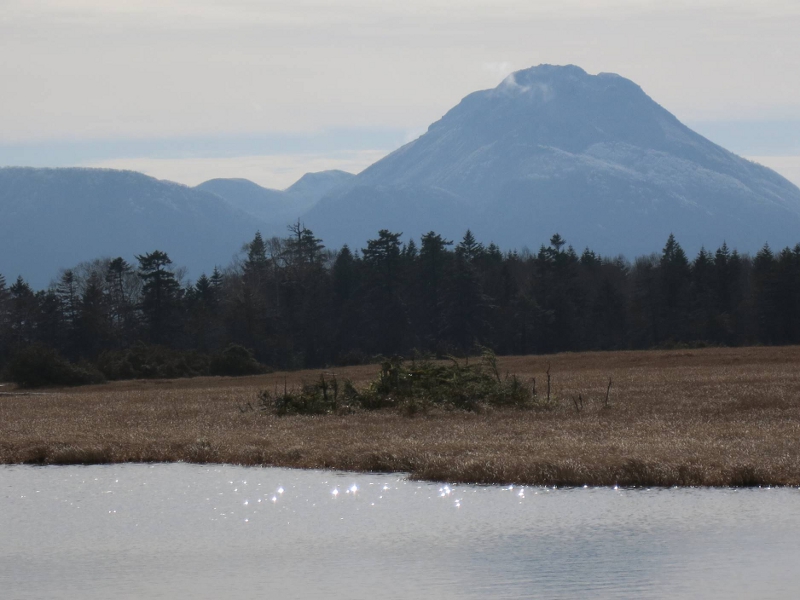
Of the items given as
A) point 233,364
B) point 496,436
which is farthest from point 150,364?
point 496,436

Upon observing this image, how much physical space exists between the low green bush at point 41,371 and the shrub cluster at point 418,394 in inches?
1275

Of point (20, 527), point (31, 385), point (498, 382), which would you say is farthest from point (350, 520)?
point (31, 385)

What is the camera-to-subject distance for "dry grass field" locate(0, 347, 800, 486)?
877 inches

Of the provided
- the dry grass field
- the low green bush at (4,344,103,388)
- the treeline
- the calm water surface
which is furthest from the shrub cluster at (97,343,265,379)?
the calm water surface

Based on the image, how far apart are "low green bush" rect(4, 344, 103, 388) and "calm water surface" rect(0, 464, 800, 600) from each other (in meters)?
43.1

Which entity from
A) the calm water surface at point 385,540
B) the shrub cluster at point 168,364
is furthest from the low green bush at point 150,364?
the calm water surface at point 385,540

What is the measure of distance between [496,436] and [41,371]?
4523 cm

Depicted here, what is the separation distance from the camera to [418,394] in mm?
35562

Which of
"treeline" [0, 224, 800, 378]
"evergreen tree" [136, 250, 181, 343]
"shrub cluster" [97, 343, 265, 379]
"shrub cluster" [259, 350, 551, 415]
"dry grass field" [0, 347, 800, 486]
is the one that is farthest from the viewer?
"evergreen tree" [136, 250, 181, 343]

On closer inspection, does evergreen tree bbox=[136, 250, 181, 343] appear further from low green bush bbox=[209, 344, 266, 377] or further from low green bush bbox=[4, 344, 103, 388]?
low green bush bbox=[4, 344, 103, 388]

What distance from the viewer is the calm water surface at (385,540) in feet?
47.8

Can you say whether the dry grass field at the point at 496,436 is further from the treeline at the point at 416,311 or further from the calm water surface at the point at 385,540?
the treeline at the point at 416,311

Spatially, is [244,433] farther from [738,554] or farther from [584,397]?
[738,554]

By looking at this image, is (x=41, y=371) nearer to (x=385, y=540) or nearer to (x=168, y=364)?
(x=168, y=364)
